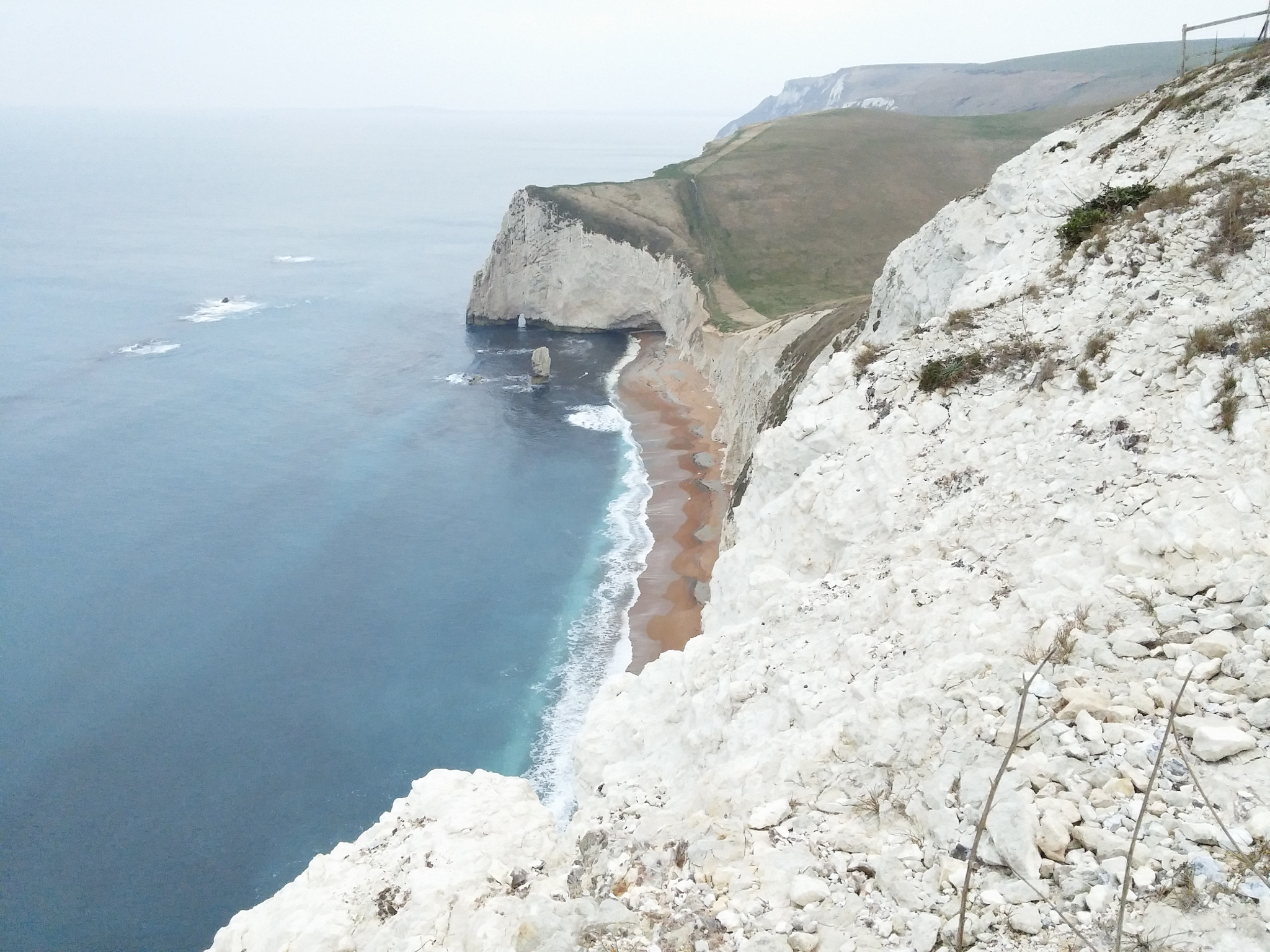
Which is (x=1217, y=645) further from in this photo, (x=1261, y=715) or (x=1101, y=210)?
(x=1101, y=210)

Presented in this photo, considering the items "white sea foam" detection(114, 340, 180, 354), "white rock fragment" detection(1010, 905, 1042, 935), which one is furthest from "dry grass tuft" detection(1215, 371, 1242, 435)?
"white sea foam" detection(114, 340, 180, 354)

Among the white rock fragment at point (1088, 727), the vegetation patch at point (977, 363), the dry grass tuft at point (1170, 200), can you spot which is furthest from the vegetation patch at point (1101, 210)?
the white rock fragment at point (1088, 727)

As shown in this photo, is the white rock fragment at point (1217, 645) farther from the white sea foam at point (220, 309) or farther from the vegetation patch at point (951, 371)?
the white sea foam at point (220, 309)

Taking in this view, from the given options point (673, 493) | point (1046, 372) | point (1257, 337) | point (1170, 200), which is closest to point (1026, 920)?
point (1257, 337)

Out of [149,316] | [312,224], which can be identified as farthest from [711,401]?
[312,224]

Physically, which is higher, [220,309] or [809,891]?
[220,309]

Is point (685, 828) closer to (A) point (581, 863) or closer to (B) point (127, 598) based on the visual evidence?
A: (A) point (581, 863)

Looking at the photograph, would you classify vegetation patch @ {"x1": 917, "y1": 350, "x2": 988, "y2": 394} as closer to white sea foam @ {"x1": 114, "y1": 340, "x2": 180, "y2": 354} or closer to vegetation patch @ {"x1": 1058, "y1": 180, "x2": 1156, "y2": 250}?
vegetation patch @ {"x1": 1058, "y1": 180, "x2": 1156, "y2": 250}
